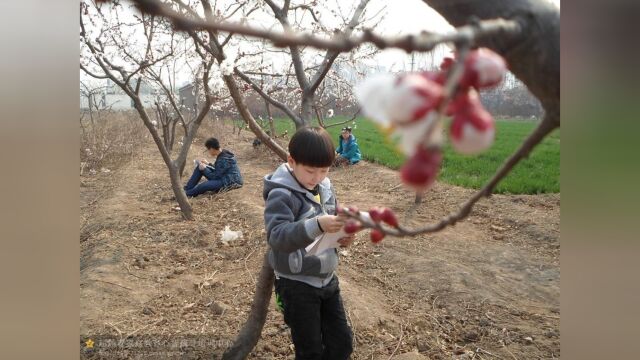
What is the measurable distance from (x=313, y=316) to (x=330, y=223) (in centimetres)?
42

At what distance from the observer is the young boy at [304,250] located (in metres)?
1.22

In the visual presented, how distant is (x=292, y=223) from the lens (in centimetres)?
121

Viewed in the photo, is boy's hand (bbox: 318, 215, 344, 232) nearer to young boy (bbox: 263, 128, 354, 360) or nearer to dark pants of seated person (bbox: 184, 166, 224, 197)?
young boy (bbox: 263, 128, 354, 360)

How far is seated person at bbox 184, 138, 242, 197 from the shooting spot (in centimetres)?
451

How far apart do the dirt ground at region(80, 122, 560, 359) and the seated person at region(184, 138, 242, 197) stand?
132 mm

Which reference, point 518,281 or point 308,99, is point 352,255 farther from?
point 308,99

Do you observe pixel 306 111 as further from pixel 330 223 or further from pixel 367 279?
pixel 367 279

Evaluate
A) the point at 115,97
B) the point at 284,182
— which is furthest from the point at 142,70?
the point at 115,97
